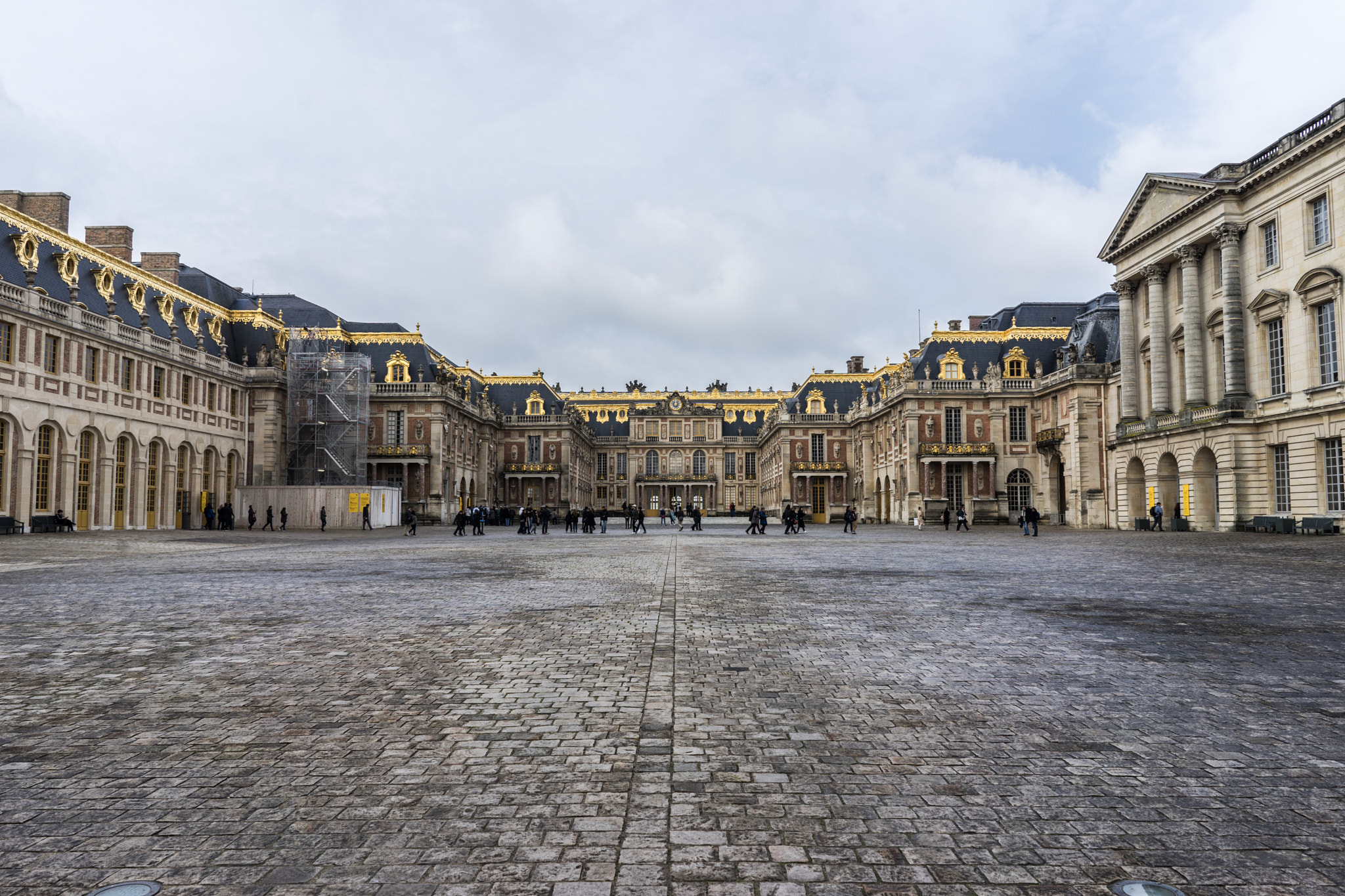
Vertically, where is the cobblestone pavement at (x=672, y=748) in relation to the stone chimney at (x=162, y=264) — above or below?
below

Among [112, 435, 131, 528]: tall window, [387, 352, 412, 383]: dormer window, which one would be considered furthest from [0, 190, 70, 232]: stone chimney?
[387, 352, 412, 383]: dormer window

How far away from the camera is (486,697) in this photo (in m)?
5.71

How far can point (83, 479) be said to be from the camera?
124 ft

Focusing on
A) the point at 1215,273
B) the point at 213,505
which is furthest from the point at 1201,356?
the point at 213,505

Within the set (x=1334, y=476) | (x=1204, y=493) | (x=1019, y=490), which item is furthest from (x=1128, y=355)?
(x=1019, y=490)

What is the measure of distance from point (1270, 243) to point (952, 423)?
999 inches

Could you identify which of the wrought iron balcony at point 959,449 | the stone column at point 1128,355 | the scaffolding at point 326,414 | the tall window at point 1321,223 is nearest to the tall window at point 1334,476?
the tall window at point 1321,223

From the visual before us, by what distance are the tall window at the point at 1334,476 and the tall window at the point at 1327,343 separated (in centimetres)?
229

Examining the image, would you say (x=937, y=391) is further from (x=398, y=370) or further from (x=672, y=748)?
(x=672, y=748)

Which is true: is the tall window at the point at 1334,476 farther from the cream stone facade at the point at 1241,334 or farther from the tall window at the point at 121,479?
the tall window at the point at 121,479

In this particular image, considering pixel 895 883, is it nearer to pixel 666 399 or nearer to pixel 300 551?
pixel 300 551

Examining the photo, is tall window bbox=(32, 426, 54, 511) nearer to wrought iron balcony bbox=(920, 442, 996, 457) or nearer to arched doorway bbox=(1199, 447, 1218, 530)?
wrought iron balcony bbox=(920, 442, 996, 457)

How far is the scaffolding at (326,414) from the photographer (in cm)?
5044

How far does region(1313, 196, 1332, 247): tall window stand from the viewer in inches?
1163
